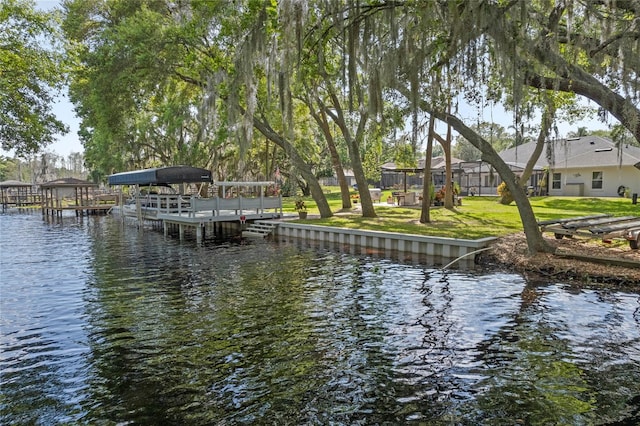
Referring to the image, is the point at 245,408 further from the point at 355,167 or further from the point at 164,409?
the point at 355,167

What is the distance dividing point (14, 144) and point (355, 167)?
481 inches

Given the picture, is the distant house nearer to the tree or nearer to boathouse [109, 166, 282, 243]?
boathouse [109, 166, 282, 243]

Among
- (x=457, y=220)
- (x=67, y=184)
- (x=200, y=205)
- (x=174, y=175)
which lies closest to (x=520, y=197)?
(x=457, y=220)

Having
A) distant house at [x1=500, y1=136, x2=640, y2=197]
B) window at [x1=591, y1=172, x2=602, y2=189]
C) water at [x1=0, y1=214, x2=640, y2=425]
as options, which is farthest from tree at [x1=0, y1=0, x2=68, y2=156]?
window at [x1=591, y1=172, x2=602, y2=189]

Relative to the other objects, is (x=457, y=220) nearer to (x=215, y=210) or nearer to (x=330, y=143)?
(x=330, y=143)

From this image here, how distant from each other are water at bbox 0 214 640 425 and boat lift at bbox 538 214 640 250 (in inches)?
98.4

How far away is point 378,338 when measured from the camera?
6105 mm

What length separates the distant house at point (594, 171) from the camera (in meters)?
26.9

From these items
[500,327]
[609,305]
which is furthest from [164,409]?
[609,305]

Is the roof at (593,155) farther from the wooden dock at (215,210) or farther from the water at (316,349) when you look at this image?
the water at (316,349)

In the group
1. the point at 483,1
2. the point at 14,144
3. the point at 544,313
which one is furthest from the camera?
the point at 14,144

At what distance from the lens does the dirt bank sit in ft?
29.6

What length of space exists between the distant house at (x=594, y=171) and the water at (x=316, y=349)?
2186cm

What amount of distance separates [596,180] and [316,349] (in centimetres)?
2929
